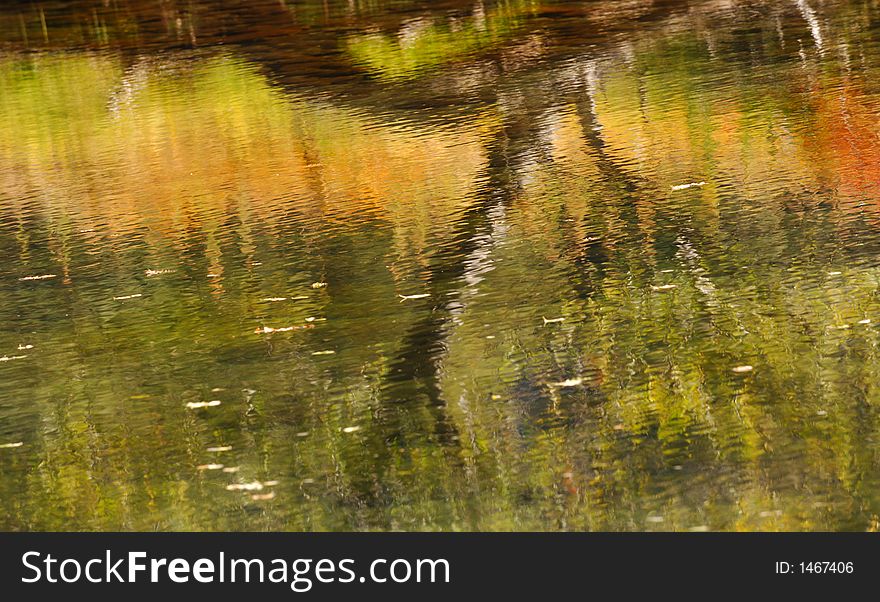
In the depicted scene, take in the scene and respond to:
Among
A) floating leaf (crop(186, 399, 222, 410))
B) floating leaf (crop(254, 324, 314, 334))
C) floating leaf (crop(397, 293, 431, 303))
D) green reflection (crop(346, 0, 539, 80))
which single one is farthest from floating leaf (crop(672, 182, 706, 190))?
green reflection (crop(346, 0, 539, 80))

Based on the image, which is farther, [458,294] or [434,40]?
[434,40]

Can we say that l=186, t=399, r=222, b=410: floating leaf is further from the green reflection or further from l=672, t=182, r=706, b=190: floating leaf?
the green reflection

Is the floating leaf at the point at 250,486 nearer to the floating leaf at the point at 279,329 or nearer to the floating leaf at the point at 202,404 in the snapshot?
the floating leaf at the point at 202,404

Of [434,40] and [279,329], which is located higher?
[434,40]

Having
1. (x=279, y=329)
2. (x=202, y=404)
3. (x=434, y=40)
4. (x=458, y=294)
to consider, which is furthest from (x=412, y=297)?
(x=434, y=40)

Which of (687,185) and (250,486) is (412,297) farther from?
(687,185)

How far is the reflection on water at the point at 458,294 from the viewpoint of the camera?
3.22 meters

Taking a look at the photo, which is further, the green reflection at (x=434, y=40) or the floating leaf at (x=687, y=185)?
the green reflection at (x=434, y=40)

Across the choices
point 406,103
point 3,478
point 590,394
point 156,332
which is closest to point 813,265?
point 590,394

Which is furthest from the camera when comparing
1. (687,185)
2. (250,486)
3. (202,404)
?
(687,185)

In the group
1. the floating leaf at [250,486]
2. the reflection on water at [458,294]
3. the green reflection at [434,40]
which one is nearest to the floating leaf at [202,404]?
the reflection on water at [458,294]

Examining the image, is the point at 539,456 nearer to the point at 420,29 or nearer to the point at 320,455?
the point at 320,455

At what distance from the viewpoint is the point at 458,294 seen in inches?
175

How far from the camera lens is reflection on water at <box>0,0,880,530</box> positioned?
3225 mm
